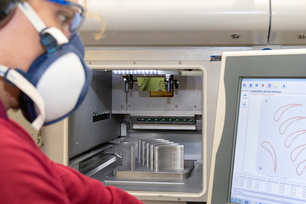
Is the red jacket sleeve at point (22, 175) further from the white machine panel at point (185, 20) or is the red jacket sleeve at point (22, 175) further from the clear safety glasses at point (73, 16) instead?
the white machine panel at point (185, 20)

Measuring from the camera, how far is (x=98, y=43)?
5.44ft

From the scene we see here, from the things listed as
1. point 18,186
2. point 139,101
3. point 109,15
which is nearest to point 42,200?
point 18,186

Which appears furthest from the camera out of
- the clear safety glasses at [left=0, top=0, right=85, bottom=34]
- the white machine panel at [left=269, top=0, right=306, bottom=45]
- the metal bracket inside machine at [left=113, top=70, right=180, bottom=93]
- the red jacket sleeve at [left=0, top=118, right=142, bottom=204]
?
the metal bracket inside machine at [left=113, top=70, right=180, bottom=93]

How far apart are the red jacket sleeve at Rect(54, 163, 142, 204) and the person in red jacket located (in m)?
0.24

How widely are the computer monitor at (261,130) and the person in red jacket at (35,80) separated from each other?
0.43 meters

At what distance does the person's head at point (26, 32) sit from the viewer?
0.46 meters

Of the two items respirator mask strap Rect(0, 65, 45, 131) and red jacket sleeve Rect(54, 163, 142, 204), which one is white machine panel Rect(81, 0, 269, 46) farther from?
respirator mask strap Rect(0, 65, 45, 131)

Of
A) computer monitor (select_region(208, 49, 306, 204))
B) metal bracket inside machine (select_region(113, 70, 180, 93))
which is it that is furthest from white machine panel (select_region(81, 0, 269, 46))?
computer monitor (select_region(208, 49, 306, 204))

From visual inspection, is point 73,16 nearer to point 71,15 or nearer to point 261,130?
point 71,15

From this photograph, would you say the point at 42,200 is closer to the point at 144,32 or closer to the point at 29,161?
the point at 29,161

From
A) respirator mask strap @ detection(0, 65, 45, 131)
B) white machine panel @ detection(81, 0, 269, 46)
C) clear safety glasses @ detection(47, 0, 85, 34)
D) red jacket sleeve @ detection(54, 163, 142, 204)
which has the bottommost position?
red jacket sleeve @ detection(54, 163, 142, 204)

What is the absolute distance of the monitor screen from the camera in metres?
0.71

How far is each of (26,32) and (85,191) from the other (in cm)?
45

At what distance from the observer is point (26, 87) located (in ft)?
1.57
